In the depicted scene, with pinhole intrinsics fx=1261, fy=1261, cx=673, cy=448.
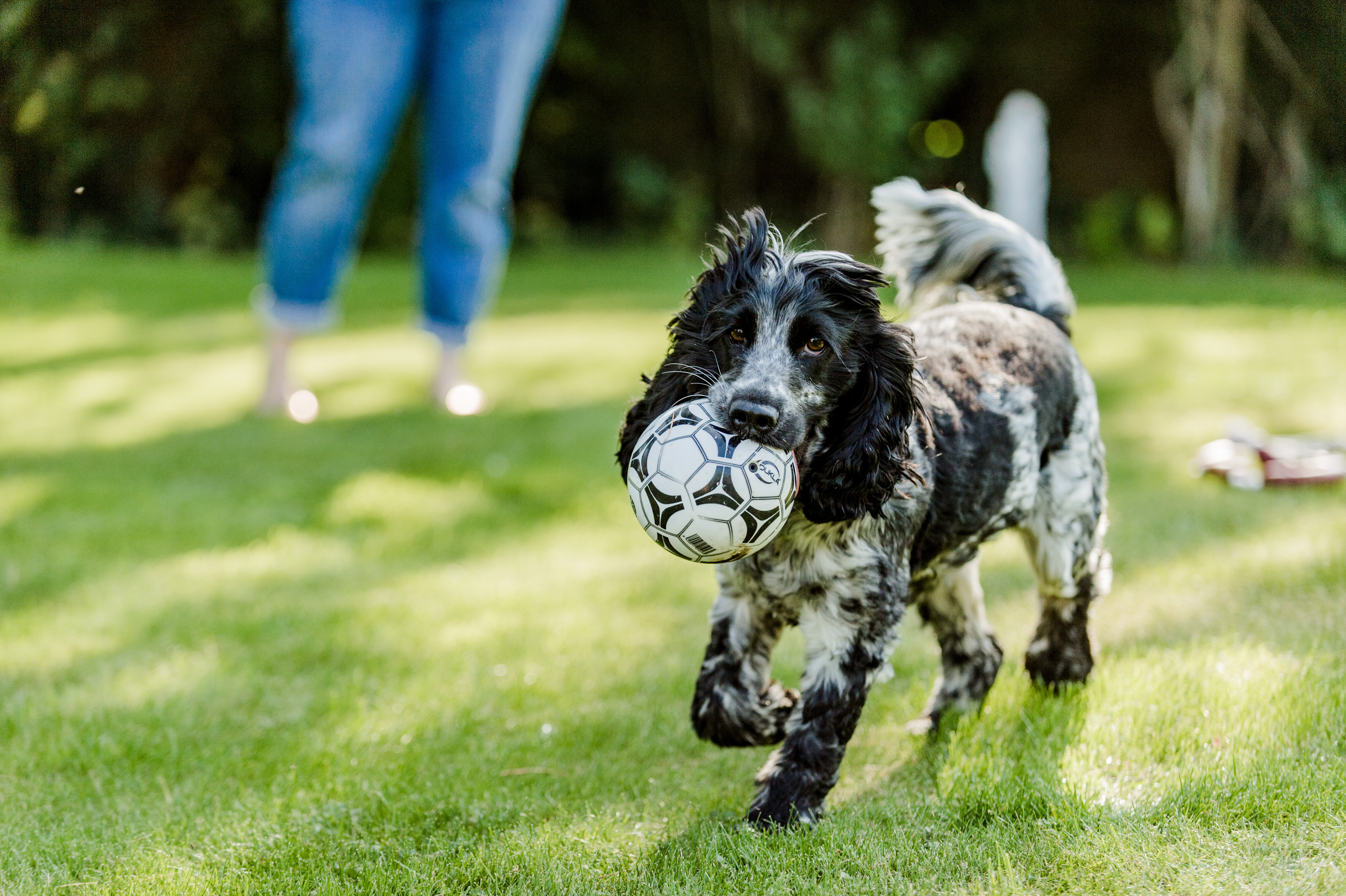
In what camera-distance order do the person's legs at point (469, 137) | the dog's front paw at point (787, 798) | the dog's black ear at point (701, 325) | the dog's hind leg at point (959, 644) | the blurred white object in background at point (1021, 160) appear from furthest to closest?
the blurred white object in background at point (1021, 160), the person's legs at point (469, 137), the dog's hind leg at point (959, 644), the dog's black ear at point (701, 325), the dog's front paw at point (787, 798)

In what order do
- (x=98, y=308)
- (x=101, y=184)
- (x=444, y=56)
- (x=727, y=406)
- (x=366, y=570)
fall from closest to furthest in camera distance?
1. (x=727, y=406)
2. (x=366, y=570)
3. (x=444, y=56)
4. (x=98, y=308)
5. (x=101, y=184)

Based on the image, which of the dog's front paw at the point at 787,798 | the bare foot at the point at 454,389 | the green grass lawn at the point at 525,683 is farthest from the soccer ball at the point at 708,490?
the bare foot at the point at 454,389

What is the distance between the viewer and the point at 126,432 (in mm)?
7105

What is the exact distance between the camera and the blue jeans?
5812mm

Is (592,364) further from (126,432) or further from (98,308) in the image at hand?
(98,308)

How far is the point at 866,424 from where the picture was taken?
9.48ft

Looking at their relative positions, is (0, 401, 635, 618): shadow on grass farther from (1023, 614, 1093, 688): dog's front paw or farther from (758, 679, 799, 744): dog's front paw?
(1023, 614, 1093, 688): dog's front paw

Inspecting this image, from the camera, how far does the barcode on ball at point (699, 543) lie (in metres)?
2.65

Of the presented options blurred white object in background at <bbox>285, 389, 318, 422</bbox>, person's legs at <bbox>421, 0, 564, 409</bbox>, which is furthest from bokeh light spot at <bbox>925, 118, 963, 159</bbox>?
blurred white object in background at <bbox>285, 389, 318, 422</bbox>

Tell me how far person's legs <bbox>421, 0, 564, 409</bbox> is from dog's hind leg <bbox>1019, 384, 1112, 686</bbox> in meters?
3.66

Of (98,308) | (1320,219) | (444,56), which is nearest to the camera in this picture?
(444,56)

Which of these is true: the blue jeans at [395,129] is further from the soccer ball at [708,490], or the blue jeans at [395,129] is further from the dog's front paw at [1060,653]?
the dog's front paw at [1060,653]

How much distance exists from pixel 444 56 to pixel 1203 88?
1158cm

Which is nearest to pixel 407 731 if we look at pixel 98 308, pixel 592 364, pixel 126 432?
pixel 126 432
